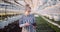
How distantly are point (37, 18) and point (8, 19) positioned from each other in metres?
0.31

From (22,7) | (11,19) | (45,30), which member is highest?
(22,7)

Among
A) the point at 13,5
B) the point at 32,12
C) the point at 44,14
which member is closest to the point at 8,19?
the point at 13,5

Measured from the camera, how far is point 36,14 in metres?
1.43

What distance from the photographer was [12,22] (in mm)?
1410

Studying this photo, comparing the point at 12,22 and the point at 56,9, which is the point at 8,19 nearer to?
the point at 12,22

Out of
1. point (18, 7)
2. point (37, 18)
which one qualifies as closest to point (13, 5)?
point (18, 7)

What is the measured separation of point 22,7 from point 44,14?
0.25 meters

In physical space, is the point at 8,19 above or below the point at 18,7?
below

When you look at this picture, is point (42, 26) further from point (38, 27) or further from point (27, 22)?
point (27, 22)

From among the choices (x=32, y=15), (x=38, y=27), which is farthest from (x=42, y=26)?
(x=32, y=15)

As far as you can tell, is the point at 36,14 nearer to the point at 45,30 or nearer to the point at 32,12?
the point at 32,12

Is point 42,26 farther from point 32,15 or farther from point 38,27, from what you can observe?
point 32,15

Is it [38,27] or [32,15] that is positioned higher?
[32,15]

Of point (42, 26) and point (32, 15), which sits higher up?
point (32, 15)
